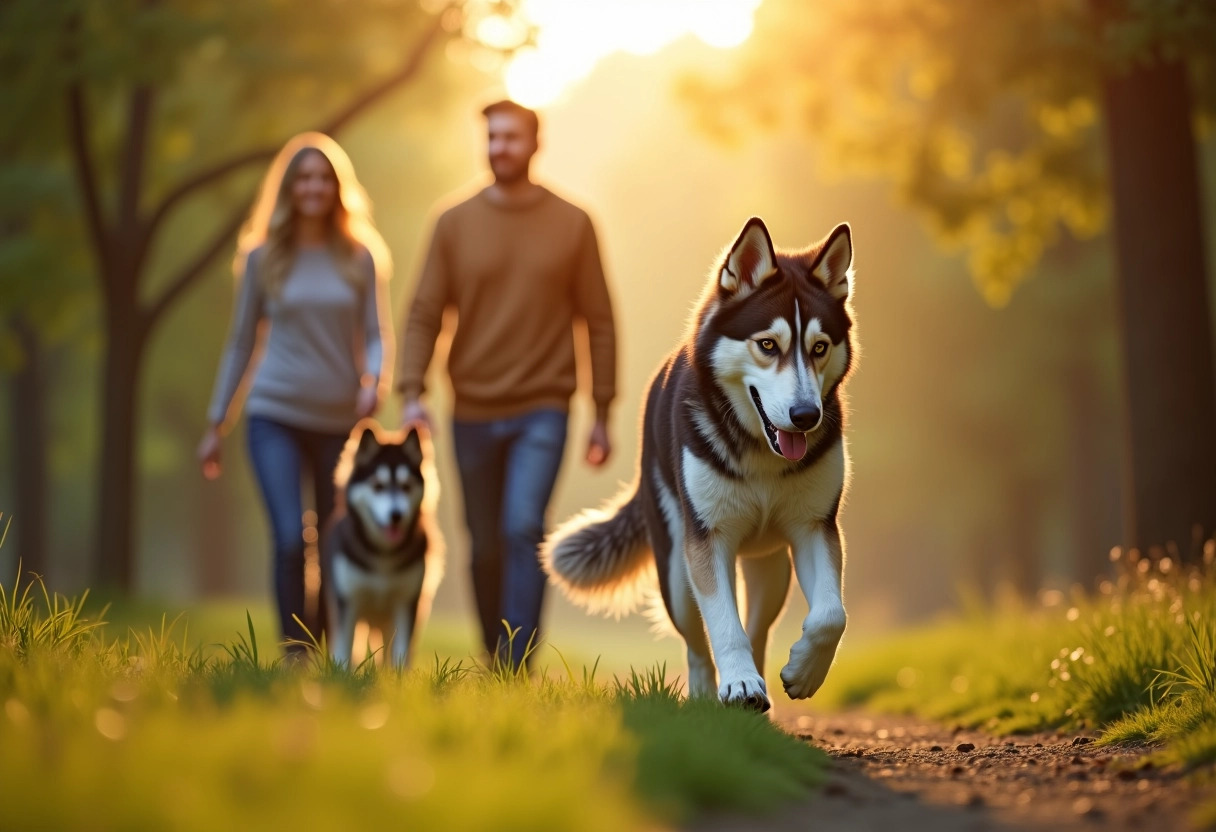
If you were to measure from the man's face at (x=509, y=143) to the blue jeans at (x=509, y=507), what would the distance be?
1.36m

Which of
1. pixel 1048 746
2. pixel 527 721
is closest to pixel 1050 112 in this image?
pixel 1048 746

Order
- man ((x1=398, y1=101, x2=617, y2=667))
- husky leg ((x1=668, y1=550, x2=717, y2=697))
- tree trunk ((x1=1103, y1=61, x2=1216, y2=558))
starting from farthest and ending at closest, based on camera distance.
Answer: tree trunk ((x1=1103, y1=61, x2=1216, y2=558)) < man ((x1=398, y1=101, x2=617, y2=667)) < husky leg ((x1=668, y1=550, x2=717, y2=697))

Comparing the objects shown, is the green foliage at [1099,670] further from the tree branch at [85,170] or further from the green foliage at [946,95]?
the tree branch at [85,170]

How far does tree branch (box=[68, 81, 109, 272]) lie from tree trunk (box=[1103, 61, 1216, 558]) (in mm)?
9328

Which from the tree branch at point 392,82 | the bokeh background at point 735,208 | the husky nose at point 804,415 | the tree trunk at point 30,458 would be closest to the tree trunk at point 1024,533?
the bokeh background at point 735,208

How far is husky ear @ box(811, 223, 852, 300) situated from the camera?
475 cm

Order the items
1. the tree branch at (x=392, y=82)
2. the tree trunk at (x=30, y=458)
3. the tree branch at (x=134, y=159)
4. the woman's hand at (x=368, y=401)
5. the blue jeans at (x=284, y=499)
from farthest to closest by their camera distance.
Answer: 1. the tree trunk at (x=30, y=458)
2. the tree branch at (x=134, y=159)
3. the tree branch at (x=392, y=82)
4. the woman's hand at (x=368, y=401)
5. the blue jeans at (x=284, y=499)

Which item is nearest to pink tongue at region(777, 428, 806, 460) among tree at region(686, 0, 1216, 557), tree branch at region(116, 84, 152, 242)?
tree at region(686, 0, 1216, 557)

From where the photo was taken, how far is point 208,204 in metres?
19.4

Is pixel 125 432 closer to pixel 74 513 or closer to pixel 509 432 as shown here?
pixel 509 432

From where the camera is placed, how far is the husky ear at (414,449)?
287 inches

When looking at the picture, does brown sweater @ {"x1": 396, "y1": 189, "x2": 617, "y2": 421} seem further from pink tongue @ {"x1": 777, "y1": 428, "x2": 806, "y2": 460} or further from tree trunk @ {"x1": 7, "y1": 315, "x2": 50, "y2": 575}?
tree trunk @ {"x1": 7, "y1": 315, "x2": 50, "y2": 575}

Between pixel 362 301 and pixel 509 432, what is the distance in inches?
52.4

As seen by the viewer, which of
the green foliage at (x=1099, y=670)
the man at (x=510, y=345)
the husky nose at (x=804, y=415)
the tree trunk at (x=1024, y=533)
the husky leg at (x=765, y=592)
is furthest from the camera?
the tree trunk at (x=1024, y=533)
